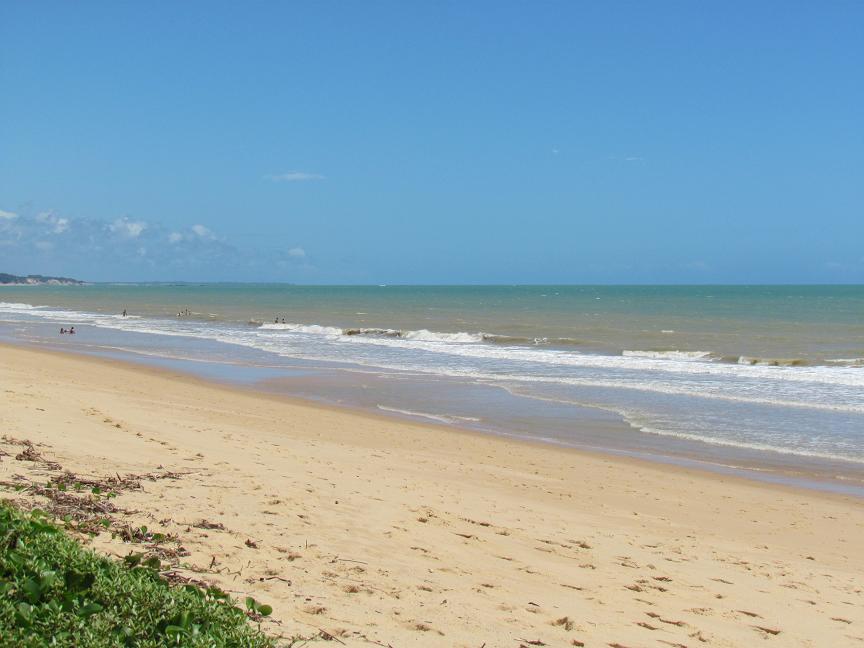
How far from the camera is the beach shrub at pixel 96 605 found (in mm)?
3695

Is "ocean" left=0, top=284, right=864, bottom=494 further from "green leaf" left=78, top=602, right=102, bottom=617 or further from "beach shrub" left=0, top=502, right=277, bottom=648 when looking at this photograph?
"green leaf" left=78, top=602, right=102, bottom=617

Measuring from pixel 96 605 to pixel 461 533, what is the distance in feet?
12.4

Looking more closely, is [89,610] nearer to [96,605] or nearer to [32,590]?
[96,605]

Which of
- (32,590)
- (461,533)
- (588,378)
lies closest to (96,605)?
(32,590)

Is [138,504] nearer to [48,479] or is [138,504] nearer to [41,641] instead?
[48,479]

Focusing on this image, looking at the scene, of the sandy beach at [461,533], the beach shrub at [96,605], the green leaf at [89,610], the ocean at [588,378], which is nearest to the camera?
the beach shrub at [96,605]

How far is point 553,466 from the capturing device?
1163 centimetres

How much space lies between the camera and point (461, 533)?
23.4 ft

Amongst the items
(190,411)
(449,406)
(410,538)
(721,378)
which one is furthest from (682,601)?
(721,378)

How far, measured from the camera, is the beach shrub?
370 centimetres

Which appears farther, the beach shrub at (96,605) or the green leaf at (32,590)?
the green leaf at (32,590)

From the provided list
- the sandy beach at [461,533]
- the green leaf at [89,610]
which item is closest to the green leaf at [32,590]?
the green leaf at [89,610]

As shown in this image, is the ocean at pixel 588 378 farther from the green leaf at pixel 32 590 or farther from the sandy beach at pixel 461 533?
the green leaf at pixel 32 590

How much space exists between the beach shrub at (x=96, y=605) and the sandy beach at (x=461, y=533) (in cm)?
42
